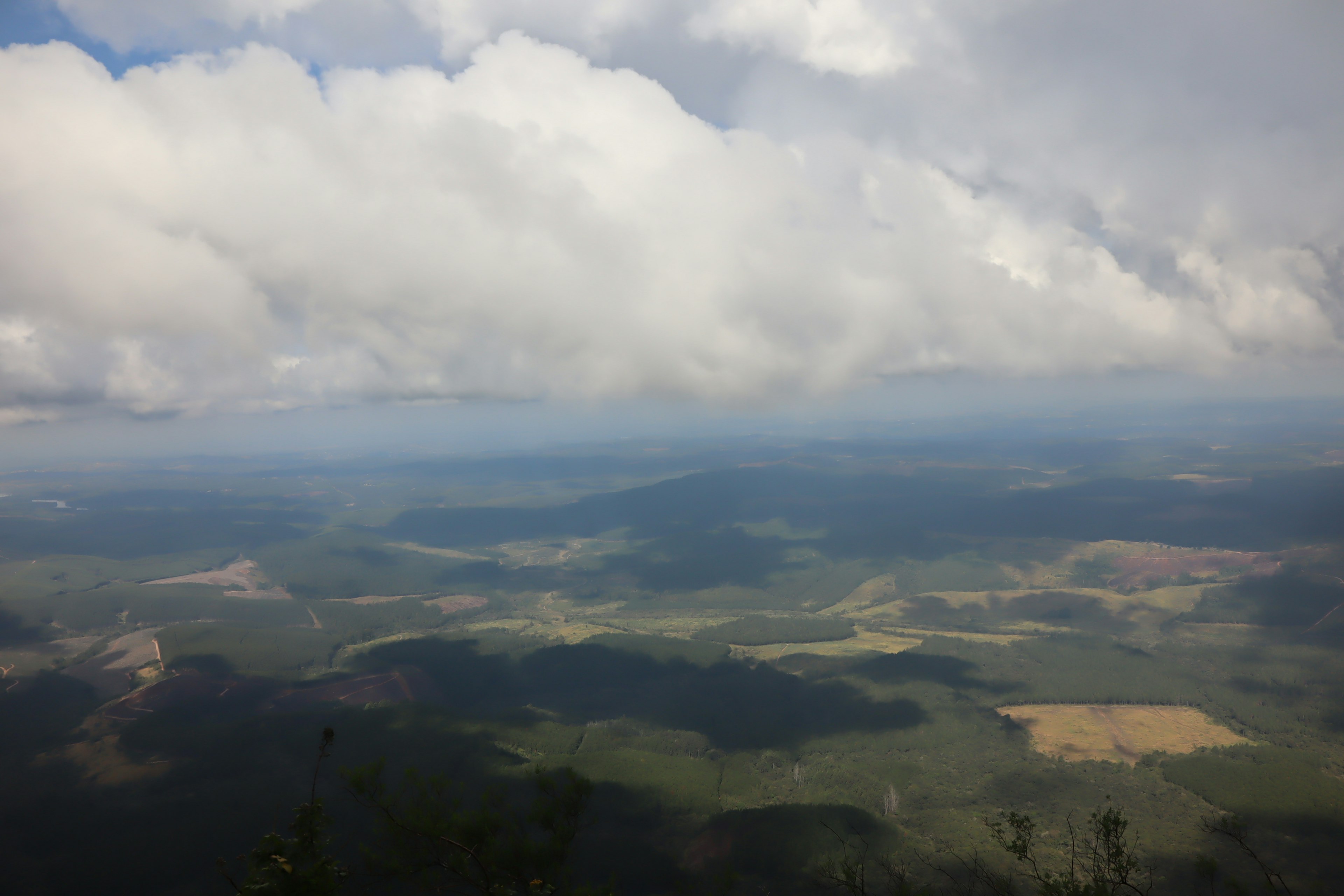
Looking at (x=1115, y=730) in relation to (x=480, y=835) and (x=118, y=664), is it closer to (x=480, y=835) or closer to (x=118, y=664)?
(x=480, y=835)

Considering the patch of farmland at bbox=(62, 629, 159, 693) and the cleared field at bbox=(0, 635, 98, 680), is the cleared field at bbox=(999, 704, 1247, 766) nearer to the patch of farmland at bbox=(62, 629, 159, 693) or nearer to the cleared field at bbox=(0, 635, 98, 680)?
the patch of farmland at bbox=(62, 629, 159, 693)

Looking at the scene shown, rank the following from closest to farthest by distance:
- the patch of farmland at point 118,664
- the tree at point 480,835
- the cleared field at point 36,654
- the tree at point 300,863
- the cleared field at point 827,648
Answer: the tree at point 300,863 < the tree at point 480,835 < the patch of farmland at point 118,664 < the cleared field at point 36,654 < the cleared field at point 827,648

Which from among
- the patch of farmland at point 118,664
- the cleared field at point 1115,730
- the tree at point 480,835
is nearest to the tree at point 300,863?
the tree at point 480,835

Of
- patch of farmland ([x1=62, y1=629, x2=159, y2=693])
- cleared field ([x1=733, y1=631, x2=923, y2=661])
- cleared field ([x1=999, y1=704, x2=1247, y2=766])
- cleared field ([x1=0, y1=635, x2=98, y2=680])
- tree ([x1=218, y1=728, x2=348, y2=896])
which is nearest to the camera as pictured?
tree ([x1=218, y1=728, x2=348, y2=896])

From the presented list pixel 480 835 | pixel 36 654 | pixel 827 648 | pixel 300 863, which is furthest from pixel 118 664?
pixel 300 863

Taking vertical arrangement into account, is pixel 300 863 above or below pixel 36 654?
above

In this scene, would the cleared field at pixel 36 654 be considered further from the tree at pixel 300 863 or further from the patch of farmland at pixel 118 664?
the tree at pixel 300 863

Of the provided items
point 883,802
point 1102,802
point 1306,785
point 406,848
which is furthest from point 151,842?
point 1306,785

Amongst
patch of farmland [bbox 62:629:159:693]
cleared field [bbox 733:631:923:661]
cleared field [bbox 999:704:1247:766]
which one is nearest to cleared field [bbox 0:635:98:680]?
patch of farmland [bbox 62:629:159:693]

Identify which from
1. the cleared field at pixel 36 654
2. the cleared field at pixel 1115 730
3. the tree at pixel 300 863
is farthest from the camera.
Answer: the cleared field at pixel 36 654
